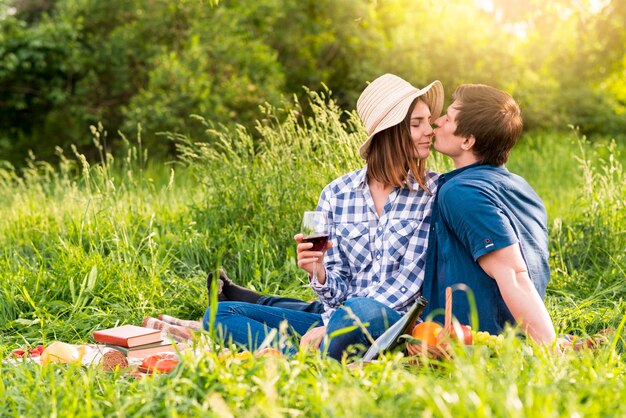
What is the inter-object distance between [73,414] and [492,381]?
128 centimetres

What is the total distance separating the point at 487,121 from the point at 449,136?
0.56ft

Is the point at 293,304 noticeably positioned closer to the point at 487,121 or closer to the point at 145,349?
the point at 145,349

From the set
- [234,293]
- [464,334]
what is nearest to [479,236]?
[464,334]

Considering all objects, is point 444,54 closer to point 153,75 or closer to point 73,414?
point 153,75

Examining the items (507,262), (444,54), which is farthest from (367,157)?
(444,54)

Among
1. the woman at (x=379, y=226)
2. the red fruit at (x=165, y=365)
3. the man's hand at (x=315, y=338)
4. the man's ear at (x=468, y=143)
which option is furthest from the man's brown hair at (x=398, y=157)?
the red fruit at (x=165, y=365)

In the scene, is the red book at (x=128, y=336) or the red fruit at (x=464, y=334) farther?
the red book at (x=128, y=336)

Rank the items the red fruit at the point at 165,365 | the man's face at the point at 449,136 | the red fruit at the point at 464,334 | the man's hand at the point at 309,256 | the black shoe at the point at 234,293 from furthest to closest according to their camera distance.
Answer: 1. the black shoe at the point at 234,293
2. the man's face at the point at 449,136
3. the man's hand at the point at 309,256
4. the red fruit at the point at 165,365
5. the red fruit at the point at 464,334

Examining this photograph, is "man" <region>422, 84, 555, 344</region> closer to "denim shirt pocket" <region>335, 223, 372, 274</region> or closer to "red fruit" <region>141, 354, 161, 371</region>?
"denim shirt pocket" <region>335, 223, 372, 274</region>

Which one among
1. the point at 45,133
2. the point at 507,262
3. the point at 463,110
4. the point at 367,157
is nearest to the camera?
the point at 507,262

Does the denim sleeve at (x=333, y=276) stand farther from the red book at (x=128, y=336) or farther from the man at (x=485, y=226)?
the red book at (x=128, y=336)

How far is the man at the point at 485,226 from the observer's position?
3115 mm

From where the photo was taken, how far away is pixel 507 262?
3.12 metres

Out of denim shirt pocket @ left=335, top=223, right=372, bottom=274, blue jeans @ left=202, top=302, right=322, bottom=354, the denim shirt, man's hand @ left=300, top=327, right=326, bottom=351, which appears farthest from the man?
blue jeans @ left=202, top=302, right=322, bottom=354
